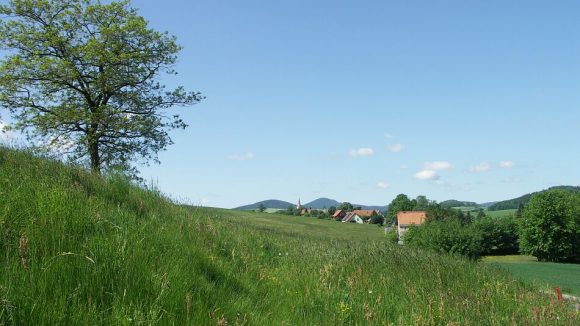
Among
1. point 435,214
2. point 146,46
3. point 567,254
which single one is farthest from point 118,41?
point 435,214

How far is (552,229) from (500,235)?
1297cm

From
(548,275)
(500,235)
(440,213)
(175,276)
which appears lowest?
(548,275)

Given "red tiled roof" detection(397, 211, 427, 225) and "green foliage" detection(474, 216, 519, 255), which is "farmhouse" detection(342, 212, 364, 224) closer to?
"red tiled roof" detection(397, 211, 427, 225)

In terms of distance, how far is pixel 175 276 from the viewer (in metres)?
4.04

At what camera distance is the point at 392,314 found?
550cm

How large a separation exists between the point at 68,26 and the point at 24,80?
4203mm

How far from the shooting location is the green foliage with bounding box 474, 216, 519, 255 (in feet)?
279

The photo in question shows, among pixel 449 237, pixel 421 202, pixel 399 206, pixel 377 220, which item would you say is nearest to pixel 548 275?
pixel 449 237

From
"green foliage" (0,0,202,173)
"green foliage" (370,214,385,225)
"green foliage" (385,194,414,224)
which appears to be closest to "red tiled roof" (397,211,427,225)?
"green foliage" (385,194,414,224)

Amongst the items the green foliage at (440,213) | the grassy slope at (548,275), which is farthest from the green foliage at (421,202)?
the grassy slope at (548,275)

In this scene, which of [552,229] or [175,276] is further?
[552,229]

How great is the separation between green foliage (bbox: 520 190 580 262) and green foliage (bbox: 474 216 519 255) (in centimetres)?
705

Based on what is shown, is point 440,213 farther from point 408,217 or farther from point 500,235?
point 408,217

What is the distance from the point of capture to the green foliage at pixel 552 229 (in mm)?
75250
